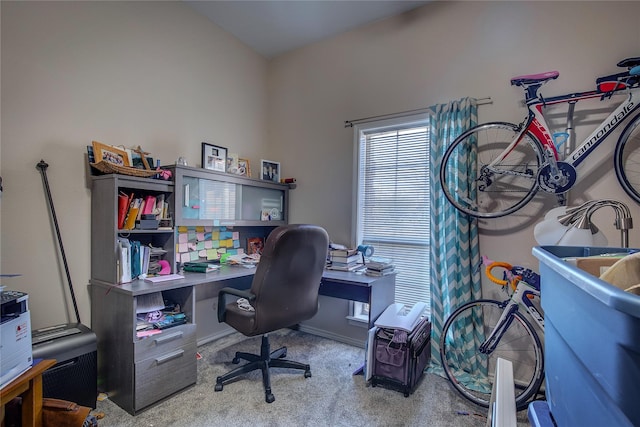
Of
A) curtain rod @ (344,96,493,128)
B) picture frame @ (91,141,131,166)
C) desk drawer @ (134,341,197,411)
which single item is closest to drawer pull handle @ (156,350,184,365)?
desk drawer @ (134,341,197,411)

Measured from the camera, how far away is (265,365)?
2074 mm

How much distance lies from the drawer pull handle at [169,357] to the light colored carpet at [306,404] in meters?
0.25

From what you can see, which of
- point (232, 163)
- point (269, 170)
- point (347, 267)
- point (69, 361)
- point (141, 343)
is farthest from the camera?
point (269, 170)

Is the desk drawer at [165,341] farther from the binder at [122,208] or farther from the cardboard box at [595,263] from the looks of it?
the cardboard box at [595,263]

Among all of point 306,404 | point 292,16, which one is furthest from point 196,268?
point 292,16

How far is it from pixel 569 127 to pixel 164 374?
309 centimetres

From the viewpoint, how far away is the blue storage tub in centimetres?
35

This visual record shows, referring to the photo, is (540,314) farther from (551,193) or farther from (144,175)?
(144,175)

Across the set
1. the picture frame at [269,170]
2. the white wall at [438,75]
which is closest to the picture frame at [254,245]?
the white wall at [438,75]

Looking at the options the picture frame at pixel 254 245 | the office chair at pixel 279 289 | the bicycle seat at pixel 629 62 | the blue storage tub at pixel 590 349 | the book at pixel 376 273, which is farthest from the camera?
the picture frame at pixel 254 245

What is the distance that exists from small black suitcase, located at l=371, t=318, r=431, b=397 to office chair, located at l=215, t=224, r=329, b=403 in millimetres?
560

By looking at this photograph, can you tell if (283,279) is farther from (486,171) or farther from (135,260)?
(486,171)

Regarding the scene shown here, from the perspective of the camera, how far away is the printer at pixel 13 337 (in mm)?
1154

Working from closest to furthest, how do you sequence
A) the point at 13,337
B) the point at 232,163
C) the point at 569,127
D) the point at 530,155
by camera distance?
the point at 13,337 < the point at 569,127 < the point at 530,155 < the point at 232,163
